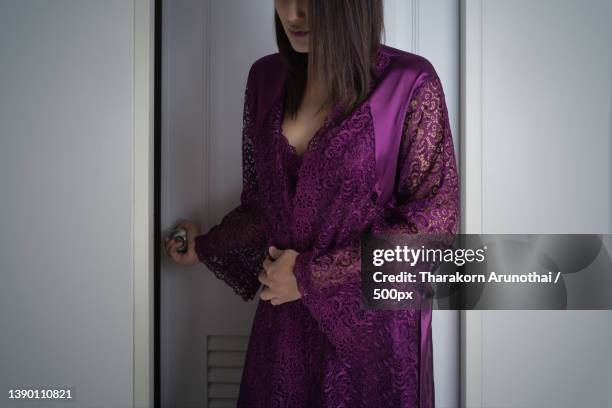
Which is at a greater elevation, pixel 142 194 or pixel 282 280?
pixel 142 194

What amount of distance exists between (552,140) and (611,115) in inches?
4.4

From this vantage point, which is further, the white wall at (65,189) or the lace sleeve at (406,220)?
the white wall at (65,189)

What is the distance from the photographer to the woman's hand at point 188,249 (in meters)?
1.13

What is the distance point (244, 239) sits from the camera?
3.43 feet

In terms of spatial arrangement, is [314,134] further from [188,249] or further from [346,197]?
[188,249]

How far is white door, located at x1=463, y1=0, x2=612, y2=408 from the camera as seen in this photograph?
99cm

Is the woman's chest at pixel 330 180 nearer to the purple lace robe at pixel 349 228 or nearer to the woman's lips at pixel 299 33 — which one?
the purple lace robe at pixel 349 228

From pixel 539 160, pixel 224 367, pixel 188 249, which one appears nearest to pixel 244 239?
pixel 188 249

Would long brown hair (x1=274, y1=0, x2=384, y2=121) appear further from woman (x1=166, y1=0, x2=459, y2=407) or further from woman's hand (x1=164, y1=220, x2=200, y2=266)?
woman's hand (x1=164, y1=220, x2=200, y2=266)

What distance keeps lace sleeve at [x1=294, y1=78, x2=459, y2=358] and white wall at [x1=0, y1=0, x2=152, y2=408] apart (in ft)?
1.29

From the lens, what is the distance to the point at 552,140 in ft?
3.34

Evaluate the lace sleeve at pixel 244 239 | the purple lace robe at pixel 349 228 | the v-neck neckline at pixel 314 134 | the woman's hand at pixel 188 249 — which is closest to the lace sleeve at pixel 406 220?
the purple lace robe at pixel 349 228

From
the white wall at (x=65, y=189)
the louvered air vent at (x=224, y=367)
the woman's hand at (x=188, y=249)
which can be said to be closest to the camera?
the white wall at (x=65, y=189)

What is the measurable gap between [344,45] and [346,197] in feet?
0.78
